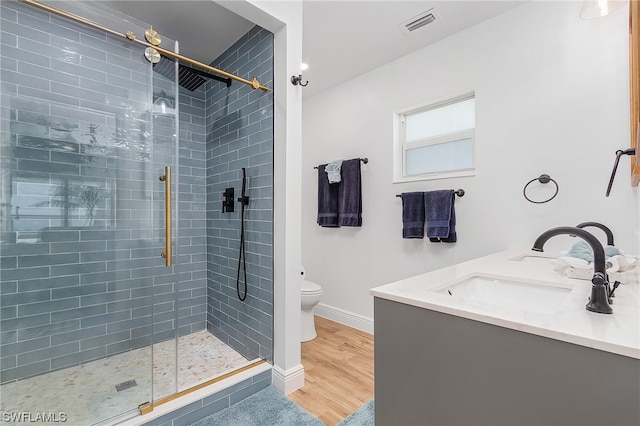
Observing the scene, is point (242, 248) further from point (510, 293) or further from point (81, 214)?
point (510, 293)

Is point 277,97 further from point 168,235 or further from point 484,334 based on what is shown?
point 484,334

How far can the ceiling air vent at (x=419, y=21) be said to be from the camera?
2117 millimetres

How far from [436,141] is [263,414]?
233 cm

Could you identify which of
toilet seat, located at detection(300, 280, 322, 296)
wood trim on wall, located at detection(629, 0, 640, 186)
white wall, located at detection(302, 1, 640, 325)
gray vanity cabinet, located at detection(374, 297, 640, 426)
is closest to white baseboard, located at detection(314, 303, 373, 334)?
white wall, located at detection(302, 1, 640, 325)

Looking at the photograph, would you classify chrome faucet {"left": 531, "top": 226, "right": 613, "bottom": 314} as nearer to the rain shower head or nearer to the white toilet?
the white toilet

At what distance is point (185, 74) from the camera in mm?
2438

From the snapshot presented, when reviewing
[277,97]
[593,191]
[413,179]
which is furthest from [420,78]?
[593,191]

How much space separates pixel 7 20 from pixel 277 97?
172 centimetres

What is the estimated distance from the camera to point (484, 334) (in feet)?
2.69

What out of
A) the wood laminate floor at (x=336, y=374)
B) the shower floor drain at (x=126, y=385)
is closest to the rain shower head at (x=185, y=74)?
the shower floor drain at (x=126, y=385)

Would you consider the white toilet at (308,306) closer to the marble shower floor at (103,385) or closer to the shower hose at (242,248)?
the shower hose at (242,248)

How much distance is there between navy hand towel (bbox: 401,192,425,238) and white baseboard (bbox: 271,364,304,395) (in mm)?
1337

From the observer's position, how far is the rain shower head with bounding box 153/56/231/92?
Answer: 6.45 feet

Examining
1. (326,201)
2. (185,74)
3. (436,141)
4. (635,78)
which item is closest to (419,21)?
(436,141)
